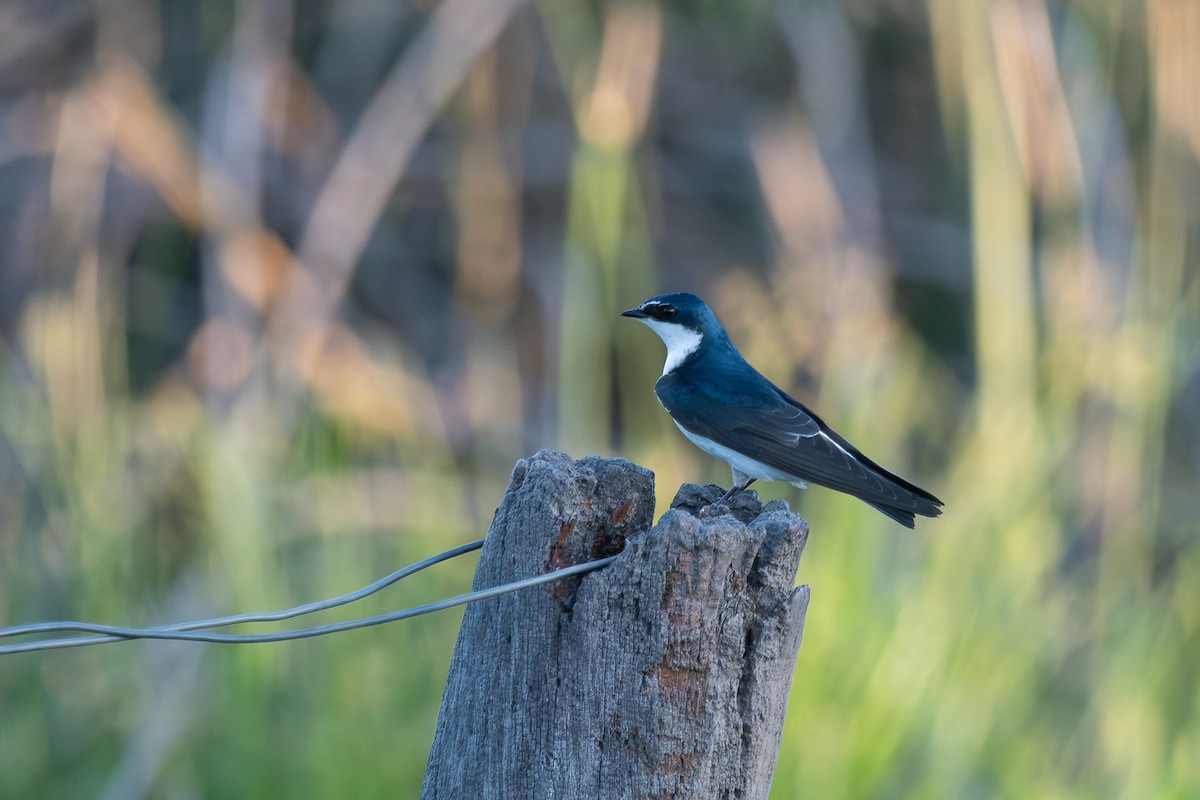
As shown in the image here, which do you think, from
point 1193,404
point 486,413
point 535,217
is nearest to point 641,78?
point 486,413

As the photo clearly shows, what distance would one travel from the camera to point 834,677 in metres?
3.39

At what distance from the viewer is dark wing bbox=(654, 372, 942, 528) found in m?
→ 2.71

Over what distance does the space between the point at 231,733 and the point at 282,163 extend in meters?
4.77

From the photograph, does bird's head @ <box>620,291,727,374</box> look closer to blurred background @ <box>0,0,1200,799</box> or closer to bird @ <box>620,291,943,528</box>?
bird @ <box>620,291,943,528</box>

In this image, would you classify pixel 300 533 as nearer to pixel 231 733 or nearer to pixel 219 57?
pixel 231 733

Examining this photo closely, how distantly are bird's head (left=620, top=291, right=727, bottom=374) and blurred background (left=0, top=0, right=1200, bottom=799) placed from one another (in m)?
0.40

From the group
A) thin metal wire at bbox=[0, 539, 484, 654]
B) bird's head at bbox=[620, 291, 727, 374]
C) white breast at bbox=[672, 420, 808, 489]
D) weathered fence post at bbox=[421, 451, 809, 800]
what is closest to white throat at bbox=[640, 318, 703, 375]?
bird's head at bbox=[620, 291, 727, 374]

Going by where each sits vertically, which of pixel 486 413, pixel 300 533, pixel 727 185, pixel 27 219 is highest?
pixel 727 185

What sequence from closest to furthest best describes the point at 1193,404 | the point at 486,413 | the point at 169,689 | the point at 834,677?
the point at 834,677
the point at 169,689
the point at 486,413
the point at 1193,404

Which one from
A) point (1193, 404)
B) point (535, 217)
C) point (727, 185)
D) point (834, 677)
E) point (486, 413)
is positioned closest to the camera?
point (834, 677)

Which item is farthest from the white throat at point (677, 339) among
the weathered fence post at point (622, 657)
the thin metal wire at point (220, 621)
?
the weathered fence post at point (622, 657)

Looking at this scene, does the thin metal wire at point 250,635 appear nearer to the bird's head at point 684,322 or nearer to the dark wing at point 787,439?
the dark wing at point 787,439

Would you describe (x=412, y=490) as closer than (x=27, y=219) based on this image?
Yes

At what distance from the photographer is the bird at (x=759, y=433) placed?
8.94 feet
